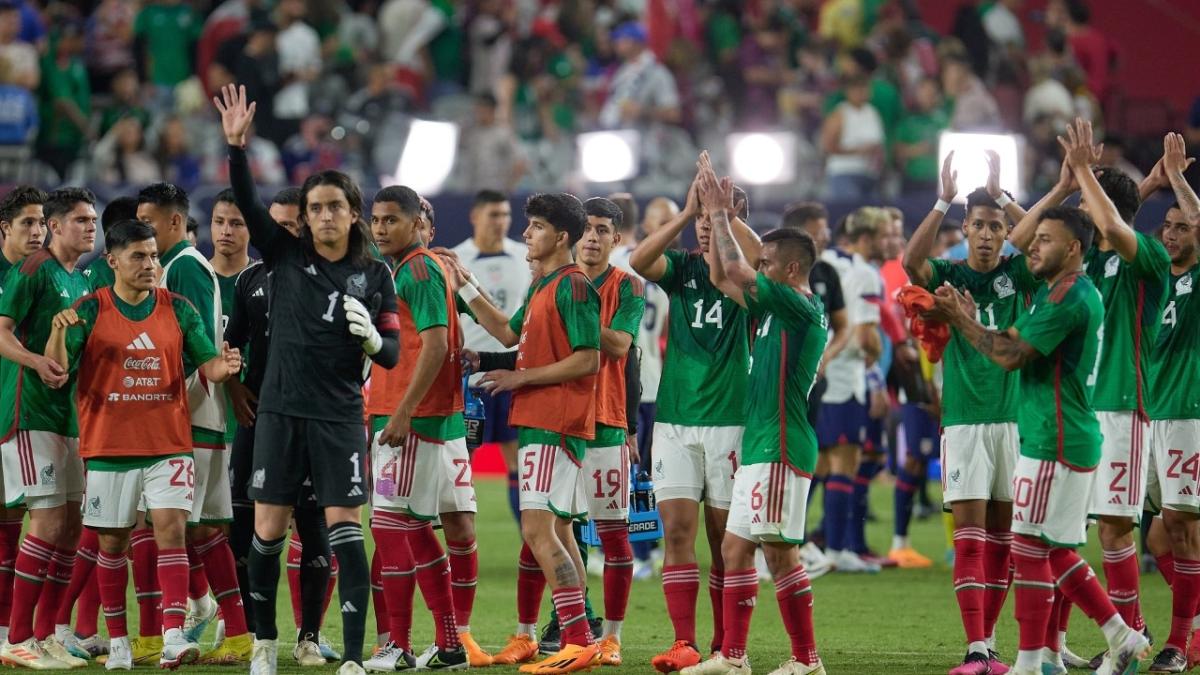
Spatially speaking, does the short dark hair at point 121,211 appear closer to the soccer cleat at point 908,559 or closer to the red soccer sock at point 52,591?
the red soccer sock at point 52,591

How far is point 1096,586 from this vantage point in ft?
25.0

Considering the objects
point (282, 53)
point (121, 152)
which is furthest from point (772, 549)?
point (282, 53)

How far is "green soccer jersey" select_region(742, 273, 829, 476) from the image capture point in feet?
25.8

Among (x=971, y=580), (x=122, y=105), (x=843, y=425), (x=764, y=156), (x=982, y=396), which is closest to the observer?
(x=971, y=580)

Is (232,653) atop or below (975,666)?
below

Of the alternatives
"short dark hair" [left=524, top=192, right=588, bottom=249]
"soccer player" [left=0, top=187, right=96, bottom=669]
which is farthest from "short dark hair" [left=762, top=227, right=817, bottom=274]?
"soccer player" [left=0, top=187, right=96, bottom=669]

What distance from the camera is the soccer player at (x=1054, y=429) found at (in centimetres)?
749

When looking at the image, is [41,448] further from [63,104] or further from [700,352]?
[63,104]

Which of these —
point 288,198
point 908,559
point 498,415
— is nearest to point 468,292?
point 288,198

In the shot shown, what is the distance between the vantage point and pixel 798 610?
778 centimetres

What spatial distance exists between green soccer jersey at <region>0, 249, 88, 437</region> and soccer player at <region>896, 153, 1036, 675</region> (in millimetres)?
4289

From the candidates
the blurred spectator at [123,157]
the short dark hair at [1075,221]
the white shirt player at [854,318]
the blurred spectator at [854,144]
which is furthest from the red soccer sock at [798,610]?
the blurred spectator at [123,157]

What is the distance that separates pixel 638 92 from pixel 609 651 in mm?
11532

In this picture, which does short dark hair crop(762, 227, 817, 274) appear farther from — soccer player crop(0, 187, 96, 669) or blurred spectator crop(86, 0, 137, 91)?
blurred spectator crop(86, 0, 137, 91)
